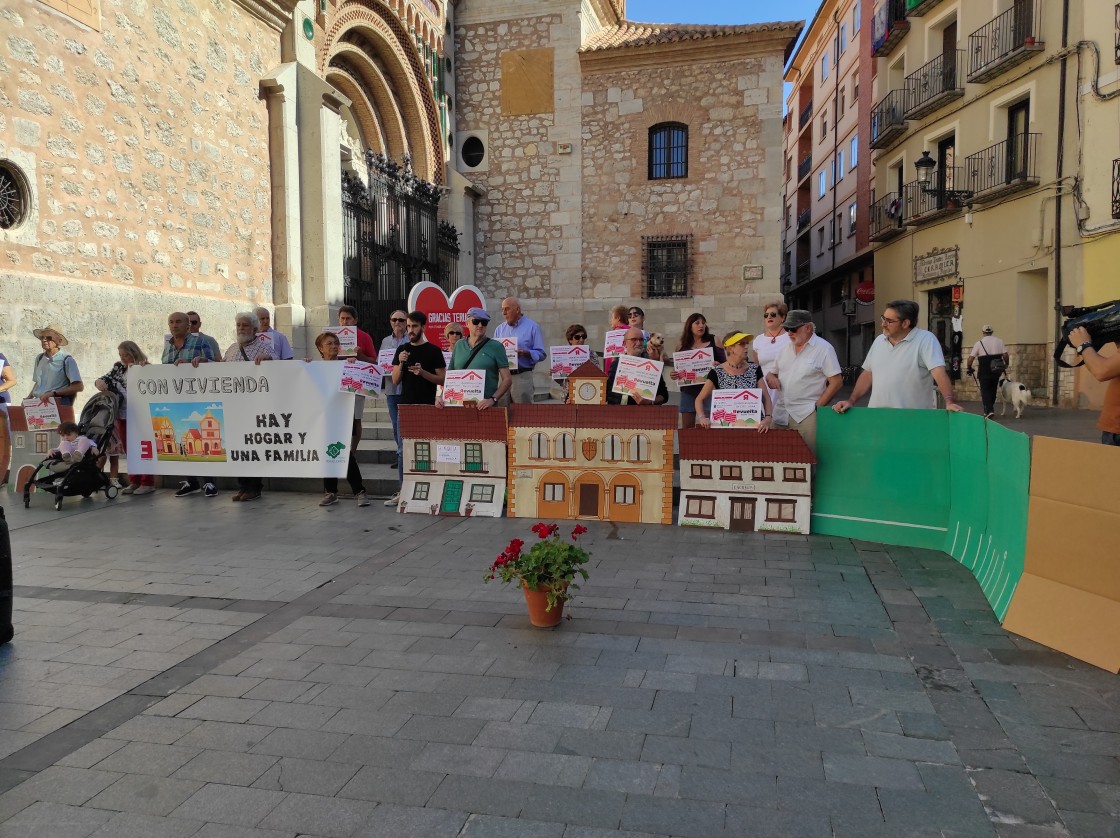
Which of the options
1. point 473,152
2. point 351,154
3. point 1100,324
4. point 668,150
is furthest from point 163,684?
point 473,152

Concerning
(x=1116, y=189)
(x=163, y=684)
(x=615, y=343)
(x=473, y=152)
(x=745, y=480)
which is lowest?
(x=163, y=684)

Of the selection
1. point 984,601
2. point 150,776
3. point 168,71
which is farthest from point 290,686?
point 168,71

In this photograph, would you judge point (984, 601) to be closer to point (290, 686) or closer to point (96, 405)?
point (290, 686)

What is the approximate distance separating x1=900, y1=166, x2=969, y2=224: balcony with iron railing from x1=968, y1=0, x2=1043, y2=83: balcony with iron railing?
2.69 m

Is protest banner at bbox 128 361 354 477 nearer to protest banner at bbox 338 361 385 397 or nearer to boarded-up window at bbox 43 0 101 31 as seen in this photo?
protest banner at bbox 338 361 385 397

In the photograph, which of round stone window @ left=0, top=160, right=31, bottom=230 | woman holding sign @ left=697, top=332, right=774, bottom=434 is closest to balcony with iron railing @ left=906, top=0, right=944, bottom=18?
woman holding sign @ left=697, top=332, right=774, bottom=434

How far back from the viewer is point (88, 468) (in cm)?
826

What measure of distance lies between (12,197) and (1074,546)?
10.7 meters

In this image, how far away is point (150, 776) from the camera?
2.80 metres

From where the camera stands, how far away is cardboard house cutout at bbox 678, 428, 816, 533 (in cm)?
661

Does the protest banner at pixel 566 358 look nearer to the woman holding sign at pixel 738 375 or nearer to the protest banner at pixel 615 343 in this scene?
the protest banner at pixel 615 343

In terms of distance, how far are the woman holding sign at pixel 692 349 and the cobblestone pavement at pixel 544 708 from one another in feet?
8.54

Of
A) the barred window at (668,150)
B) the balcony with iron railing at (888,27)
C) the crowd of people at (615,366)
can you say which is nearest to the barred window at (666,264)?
the barred window at (668,150)

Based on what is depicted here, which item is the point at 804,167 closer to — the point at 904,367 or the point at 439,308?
the point at 439,308
